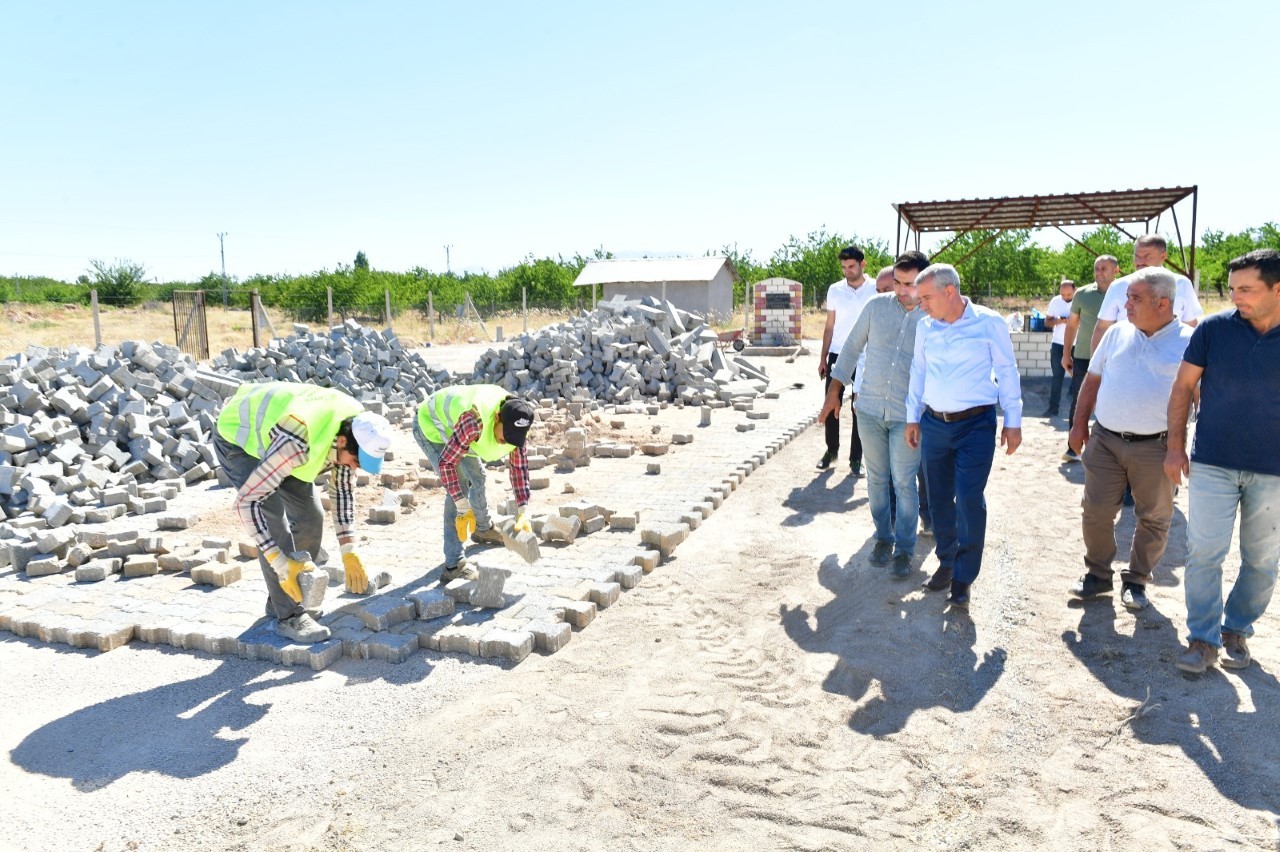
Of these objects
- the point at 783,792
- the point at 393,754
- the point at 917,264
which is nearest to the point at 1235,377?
the point at 917,264

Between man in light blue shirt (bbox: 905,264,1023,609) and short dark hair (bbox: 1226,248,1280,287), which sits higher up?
short dark hair (bbox: 1226,248,1280,287)

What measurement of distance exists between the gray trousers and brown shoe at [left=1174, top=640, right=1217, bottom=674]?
449 centimetres

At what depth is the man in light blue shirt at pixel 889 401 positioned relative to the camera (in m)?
5.25

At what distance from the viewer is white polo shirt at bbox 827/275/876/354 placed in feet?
24.1

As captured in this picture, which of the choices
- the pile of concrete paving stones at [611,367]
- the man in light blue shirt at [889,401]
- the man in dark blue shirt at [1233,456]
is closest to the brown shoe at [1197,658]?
the man in dark blue shirt at [1233,456]

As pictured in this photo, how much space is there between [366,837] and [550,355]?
38.5ft

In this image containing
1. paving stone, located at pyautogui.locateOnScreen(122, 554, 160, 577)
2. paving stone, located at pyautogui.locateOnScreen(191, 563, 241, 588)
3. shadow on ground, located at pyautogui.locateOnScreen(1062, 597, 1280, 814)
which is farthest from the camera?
paving stone, located at pyautogui.locateOnScreen(122, 554, 160, 577)

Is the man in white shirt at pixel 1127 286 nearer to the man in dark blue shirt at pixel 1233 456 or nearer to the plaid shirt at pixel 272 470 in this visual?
the man in dark blue shirt at pixel 1233 456

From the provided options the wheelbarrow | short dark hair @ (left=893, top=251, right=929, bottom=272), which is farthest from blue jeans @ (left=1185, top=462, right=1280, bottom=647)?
the wheelbarrow

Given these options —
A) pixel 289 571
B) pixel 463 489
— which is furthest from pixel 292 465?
pixel 463 489

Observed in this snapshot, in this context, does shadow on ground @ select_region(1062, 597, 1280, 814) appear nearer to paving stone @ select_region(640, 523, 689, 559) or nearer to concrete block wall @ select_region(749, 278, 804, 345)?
paving stone @ select_region(640, 523, 689, 559)

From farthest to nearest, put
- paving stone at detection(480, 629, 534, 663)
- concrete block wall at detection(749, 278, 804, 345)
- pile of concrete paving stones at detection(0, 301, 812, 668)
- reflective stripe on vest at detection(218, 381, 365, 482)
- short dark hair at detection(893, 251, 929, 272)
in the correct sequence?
concrete block wall at detection(749, 278, 804, 345) → short dark hair at detection(893, 251, 929, 272) → pile of concrete paving stones at detection(0, 301, 812, 668) → paving stone at detection(480, 629, 534, 663) → reflective stripe on vest at detection(218, 381, 365, 482)

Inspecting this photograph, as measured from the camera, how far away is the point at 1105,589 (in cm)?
483

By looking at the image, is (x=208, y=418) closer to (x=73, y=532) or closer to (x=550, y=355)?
(x=73, y=532)
